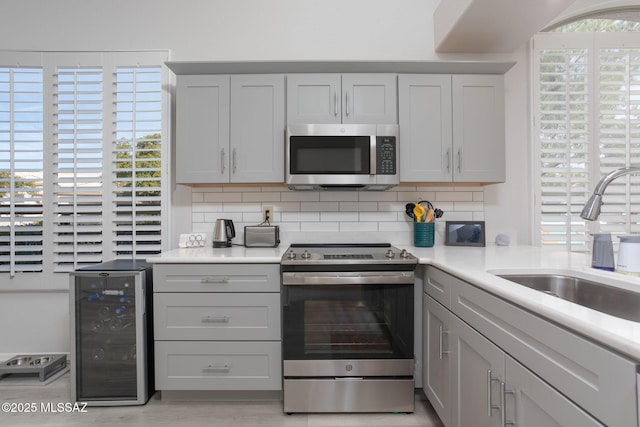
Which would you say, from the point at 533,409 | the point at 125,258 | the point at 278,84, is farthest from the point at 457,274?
the point at 125,258

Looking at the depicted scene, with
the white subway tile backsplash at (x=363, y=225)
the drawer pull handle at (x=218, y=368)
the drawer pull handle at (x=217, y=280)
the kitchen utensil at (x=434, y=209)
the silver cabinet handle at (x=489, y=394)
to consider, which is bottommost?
the drawer pull handle at (x=218, y=368)

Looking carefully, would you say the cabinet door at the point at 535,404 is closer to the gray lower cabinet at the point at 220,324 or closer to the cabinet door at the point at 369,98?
the gray lower cabinet at the point at 220,324

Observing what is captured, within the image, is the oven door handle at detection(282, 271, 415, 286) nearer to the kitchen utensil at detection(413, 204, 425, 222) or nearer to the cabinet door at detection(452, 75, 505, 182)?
the kitchen utensil at detection(413, 204, 425, 222)

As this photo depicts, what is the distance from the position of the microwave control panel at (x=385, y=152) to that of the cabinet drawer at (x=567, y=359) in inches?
43.3

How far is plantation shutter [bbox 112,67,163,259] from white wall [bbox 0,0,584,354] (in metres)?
0.21

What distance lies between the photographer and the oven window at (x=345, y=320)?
191 centimetres

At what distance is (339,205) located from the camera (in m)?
2.57

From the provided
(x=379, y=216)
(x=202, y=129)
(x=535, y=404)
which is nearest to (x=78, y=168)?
(x=202, y=129)

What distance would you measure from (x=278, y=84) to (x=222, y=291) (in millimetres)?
1356

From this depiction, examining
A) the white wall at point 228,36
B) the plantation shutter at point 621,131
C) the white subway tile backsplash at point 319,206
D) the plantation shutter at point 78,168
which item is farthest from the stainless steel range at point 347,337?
the plantation shutter at point 621,131

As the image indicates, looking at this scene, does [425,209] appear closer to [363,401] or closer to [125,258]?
[363,401]

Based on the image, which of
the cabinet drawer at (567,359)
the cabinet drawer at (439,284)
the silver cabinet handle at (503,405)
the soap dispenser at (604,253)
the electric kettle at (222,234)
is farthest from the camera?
the electric kettle at (222,234)

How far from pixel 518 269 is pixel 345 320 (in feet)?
2.98

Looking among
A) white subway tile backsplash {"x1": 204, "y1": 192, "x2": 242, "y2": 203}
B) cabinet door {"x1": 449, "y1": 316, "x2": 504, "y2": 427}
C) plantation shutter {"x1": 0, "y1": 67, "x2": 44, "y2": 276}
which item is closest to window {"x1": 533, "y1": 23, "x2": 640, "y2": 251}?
cabinet door {"x1": 449, "y1": 316, "x2": 504, "y2": 427}
